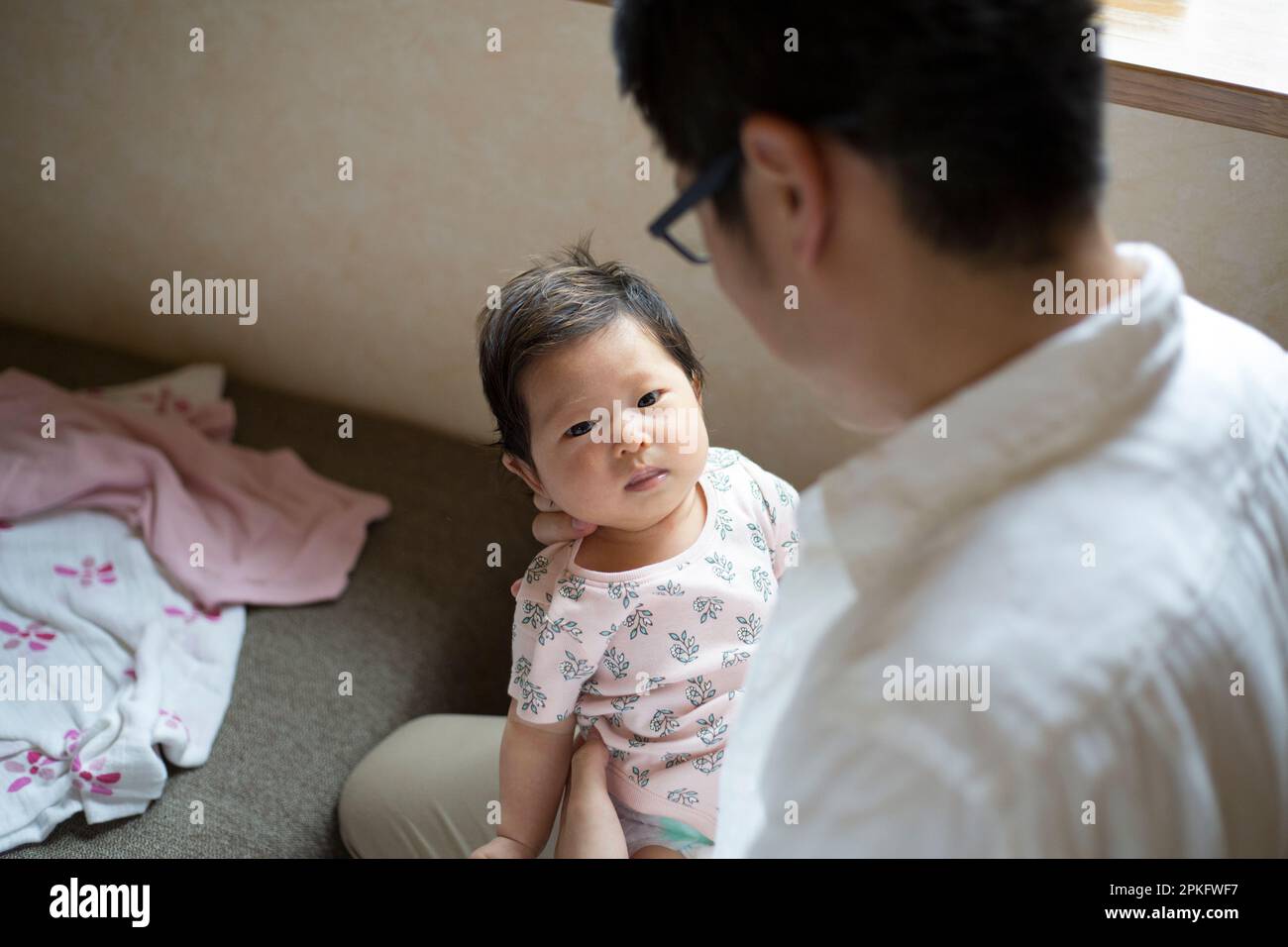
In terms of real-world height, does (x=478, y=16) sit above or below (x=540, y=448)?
above

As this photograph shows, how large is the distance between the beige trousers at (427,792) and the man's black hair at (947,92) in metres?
0.93

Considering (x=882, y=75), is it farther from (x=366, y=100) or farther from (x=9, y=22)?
(x=9, y=22)

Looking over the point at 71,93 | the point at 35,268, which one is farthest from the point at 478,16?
the point at 35,268

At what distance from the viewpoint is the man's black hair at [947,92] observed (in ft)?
1.94

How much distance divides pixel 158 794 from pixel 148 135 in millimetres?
1221

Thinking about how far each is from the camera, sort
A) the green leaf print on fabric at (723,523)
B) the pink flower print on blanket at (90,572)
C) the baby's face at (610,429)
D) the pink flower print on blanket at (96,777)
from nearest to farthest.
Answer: the baby's face at (610,429) → the green leaf print on fabric at (723,523) → the pink flower print on blanket at (96,777) → the pink flower print on blanket at (90,572)

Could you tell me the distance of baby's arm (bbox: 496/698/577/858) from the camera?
1214mm

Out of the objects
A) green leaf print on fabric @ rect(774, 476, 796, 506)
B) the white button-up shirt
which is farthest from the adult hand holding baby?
the white button-up shirt

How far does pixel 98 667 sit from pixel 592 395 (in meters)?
0.92

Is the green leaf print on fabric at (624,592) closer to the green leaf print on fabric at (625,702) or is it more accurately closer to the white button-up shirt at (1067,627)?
the green leaf print on fabric at (625,702)

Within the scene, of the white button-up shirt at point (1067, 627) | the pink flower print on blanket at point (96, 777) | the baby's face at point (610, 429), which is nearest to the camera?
the white button-up shirt at point (1067, 627)

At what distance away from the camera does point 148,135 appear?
6.50 ft

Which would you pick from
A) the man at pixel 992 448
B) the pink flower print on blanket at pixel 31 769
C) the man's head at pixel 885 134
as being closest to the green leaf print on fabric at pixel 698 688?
the man at pixel 992 448

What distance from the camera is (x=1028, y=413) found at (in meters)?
0.65
